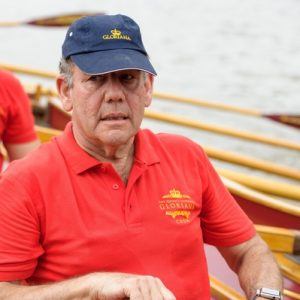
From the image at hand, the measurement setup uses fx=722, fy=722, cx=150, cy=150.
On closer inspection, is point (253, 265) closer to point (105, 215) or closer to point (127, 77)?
point (105, 215)

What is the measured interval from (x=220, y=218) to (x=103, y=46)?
604 mm

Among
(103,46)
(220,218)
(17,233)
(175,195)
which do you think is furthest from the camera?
(220,218)

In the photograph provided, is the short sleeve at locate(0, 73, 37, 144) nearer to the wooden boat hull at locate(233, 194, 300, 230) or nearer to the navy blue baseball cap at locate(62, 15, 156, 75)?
the wooden boat hull at locate(233, 194, 300, 230)

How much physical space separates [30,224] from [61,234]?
8cm

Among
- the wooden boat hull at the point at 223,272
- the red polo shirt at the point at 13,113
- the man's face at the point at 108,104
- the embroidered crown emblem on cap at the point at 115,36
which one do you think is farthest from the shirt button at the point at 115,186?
the red polo shirt at the point at 13,113

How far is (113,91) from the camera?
5.90ft

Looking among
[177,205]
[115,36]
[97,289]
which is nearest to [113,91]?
[115,36]

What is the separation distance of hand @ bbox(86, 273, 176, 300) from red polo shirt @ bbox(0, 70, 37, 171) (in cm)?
137

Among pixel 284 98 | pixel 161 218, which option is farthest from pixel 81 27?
pixel 284 98

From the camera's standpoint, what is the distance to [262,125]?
996cm

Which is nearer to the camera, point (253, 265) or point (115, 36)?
point (115, 36)

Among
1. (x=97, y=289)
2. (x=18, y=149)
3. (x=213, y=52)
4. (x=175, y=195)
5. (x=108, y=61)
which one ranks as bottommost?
(x=213, y=52)

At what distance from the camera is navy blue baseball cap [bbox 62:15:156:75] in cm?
176

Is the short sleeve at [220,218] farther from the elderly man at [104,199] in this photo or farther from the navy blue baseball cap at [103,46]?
the navy blue baseball cap at [103,46]
